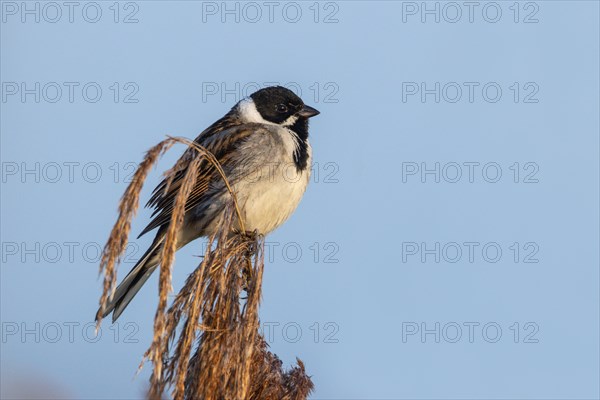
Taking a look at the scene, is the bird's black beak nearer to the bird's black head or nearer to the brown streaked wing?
the bird's black head

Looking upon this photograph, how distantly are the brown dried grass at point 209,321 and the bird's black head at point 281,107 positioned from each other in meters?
3.05

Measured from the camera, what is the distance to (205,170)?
225 inches

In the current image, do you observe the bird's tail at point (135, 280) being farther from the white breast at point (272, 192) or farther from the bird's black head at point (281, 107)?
the bird's black head at point (281, 107)

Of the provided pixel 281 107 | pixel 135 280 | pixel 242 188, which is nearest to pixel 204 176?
pixel 242 188

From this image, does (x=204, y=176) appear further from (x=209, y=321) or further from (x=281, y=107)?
(x=209, y=321)

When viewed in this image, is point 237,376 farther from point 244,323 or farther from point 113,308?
point 113,308

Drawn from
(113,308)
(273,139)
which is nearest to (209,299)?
(113,308)

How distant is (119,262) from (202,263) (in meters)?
0.46

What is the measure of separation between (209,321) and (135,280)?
2.49m

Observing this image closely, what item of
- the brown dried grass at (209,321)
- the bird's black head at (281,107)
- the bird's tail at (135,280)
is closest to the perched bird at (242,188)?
the bird's tail at (135,280)

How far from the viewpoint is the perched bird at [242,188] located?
545 centimetres

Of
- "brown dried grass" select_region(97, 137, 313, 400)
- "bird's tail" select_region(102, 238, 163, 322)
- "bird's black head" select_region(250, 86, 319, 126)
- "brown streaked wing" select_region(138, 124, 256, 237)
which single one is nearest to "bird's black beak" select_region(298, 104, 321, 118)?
"bird's black head" select_region(250, 86, 319, 126)

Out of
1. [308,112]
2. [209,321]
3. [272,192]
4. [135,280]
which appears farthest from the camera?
[308,112]

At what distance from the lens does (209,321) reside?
3014mm
